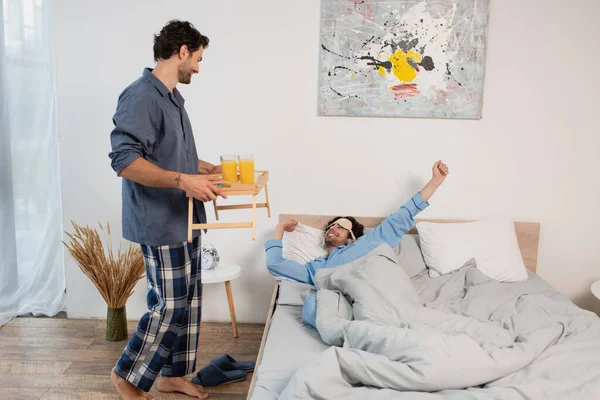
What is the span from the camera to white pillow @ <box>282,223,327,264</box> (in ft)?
9.34

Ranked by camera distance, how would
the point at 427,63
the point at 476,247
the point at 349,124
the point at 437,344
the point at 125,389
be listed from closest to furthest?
the point at 437,344 < the point at 125,389 < the point at 476,247 < the point at 427,63 < the point at 349,124

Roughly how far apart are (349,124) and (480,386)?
1.75 meters

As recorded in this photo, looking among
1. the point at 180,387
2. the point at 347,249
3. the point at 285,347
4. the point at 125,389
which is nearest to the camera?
the point at 285,347

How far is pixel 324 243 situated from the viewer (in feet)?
9.61

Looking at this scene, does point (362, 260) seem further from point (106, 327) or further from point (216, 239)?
point (106, 327)

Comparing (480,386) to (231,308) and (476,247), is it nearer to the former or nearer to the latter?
(476,247)

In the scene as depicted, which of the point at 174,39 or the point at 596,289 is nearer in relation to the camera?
the point at 174,39

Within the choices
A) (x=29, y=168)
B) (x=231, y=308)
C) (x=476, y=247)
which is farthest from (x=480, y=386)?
(x=29, y=168)

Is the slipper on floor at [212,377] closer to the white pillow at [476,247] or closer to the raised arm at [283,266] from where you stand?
the raised arm at [283,266]

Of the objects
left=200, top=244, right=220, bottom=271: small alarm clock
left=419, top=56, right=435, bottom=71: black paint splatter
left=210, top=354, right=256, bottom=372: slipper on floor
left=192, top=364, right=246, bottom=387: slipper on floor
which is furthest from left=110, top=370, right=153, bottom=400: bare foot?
left=419, top=56, right=435, bottom=71: black paint splatter

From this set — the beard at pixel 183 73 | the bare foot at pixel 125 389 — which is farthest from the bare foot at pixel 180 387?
the beard at pixel 183 73

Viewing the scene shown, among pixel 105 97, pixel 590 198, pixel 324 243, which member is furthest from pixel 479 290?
pixel 105 97

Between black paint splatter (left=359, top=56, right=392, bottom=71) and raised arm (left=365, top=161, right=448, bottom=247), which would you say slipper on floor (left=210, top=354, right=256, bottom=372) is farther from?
black paint splatter (left=359, top=56, right=392, bottom=71)

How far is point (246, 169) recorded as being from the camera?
2.02 m
